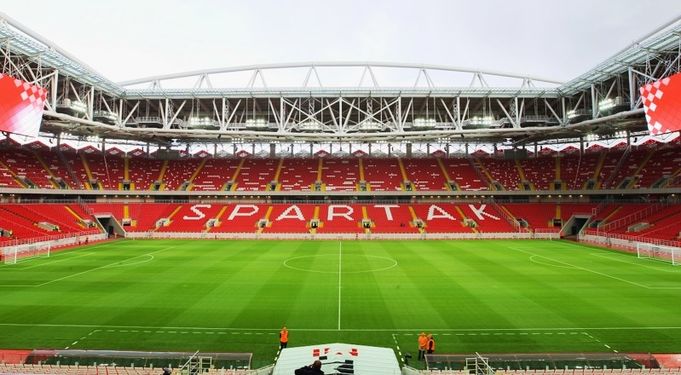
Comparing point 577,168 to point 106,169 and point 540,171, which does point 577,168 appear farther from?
point 106,169

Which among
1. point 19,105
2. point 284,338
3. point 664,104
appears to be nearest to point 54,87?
point 19,105

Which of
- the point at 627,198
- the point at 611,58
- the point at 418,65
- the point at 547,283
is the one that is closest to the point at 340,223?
the point at 418,65

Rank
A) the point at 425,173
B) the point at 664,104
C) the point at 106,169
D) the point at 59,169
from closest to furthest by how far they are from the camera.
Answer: the point at 664,104 → the point at 59,169 → the point at 106,169 → the point at 425,173

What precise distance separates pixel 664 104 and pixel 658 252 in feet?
38.9

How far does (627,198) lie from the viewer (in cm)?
4759

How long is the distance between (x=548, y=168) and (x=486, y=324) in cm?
4842

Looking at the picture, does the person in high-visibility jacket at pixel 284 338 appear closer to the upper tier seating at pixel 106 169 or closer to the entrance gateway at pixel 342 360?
the entrance gateway at pixel 342 360

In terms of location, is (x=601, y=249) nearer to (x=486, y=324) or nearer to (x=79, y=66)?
(x=486, y=324)

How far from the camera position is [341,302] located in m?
19.0

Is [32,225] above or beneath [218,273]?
above

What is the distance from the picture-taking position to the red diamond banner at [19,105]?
28031mm

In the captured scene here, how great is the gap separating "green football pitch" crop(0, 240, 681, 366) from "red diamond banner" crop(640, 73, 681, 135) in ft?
33.1

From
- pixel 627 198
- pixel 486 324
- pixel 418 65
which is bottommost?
pixel 486 324

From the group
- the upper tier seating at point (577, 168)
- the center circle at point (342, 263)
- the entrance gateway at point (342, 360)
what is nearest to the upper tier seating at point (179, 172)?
the center circle at point (342, 263)
